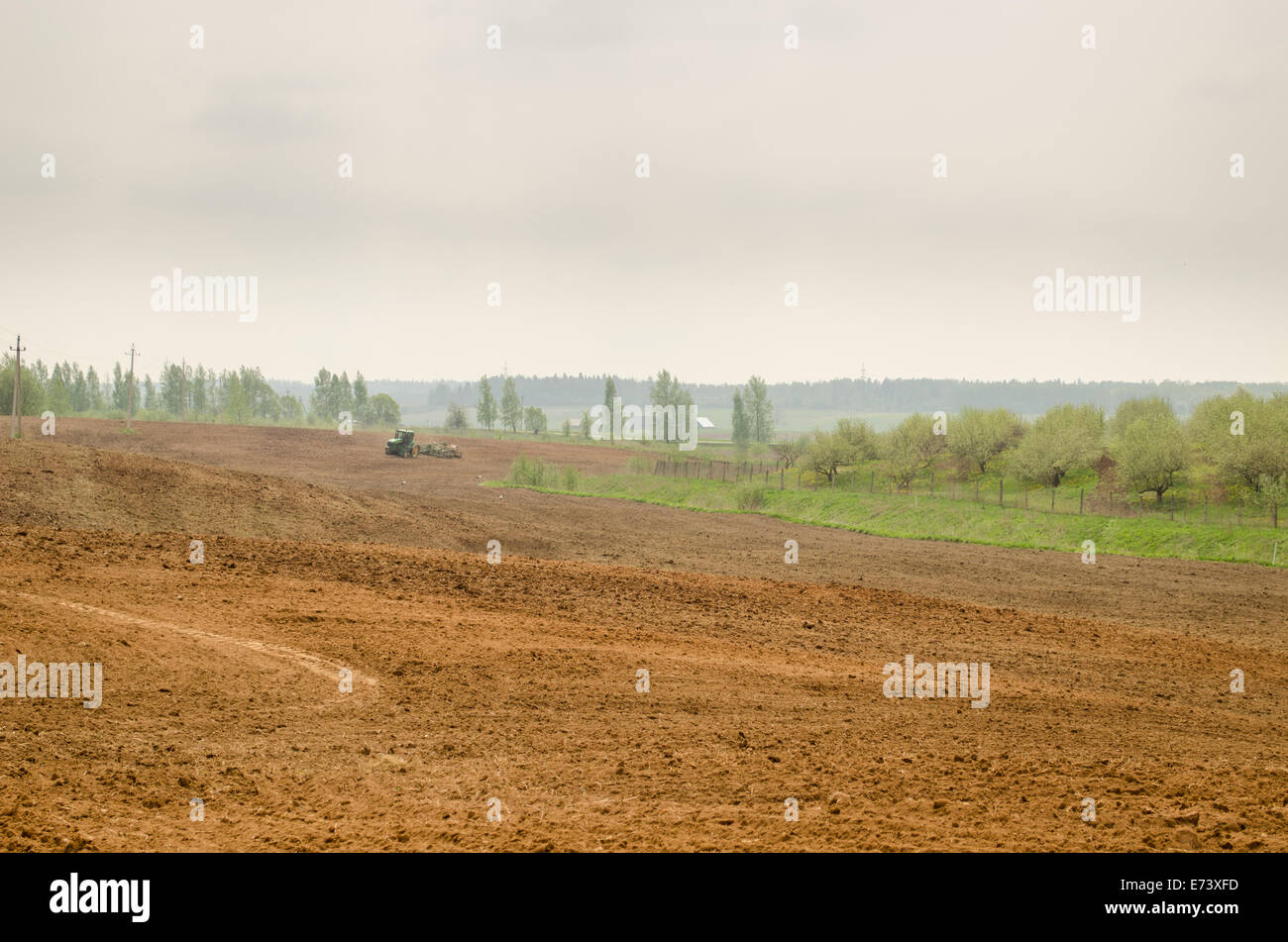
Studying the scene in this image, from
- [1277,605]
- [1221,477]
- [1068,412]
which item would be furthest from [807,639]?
[1068,412]

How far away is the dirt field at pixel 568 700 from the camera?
737 centimetres

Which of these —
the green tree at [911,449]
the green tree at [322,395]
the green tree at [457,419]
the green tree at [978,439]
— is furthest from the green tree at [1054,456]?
the green tree at [322,395]

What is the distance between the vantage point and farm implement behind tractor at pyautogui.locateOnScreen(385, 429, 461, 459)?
70875 millimetres

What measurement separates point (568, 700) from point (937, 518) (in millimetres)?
31683

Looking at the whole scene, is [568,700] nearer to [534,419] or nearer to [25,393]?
[25,393]

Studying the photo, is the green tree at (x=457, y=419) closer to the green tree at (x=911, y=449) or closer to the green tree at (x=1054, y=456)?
the green tree at (x=911, y=449)

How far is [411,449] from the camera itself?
236 ft

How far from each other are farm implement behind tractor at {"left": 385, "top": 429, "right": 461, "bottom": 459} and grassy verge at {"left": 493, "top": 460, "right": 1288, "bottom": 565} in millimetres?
19862

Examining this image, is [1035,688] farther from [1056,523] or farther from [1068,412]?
[1068,412]

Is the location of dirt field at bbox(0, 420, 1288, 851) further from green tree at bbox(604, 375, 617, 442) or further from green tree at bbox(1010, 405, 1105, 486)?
→ green tree at bbox(604, 375, 617, 442)

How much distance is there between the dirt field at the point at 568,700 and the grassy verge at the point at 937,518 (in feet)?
28.5

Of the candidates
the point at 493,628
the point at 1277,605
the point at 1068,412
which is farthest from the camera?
the point at 1068,412

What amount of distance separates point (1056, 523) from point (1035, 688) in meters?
25.4
